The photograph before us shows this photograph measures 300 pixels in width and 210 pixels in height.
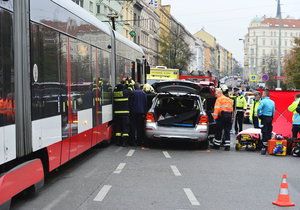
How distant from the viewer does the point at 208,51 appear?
193875 mm

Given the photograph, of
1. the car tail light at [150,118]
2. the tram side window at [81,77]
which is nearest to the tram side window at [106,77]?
the car tail light at [150,118]

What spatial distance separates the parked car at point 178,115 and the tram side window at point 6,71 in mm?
8410

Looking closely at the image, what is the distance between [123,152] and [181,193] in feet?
18.1

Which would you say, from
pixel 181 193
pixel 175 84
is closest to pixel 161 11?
pixel 175 84

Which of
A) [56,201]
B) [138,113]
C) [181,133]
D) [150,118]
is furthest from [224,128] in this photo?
[56,201]

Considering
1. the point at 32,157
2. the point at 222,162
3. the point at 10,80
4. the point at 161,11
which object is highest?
the point at 161,11

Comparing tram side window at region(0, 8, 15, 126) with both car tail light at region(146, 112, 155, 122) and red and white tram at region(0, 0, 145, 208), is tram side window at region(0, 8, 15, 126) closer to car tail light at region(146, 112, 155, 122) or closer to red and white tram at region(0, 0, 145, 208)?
red and white tram at region(0, 0, 145, 208)

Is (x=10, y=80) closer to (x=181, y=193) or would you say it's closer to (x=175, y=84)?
(x=181, y=193)

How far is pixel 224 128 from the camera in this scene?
15.0 m

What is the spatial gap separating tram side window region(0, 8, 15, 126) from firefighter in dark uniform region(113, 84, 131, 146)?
29.0 ft

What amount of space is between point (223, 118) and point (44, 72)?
827 centimetres

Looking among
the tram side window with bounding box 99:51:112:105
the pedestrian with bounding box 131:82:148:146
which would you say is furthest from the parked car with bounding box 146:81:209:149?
the tram side window with bounding box 99:51:112:105

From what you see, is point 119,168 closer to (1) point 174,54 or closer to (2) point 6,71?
(2) point 6,71

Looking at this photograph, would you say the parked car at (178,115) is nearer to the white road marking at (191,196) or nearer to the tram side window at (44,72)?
the white road marking at (191,196)
